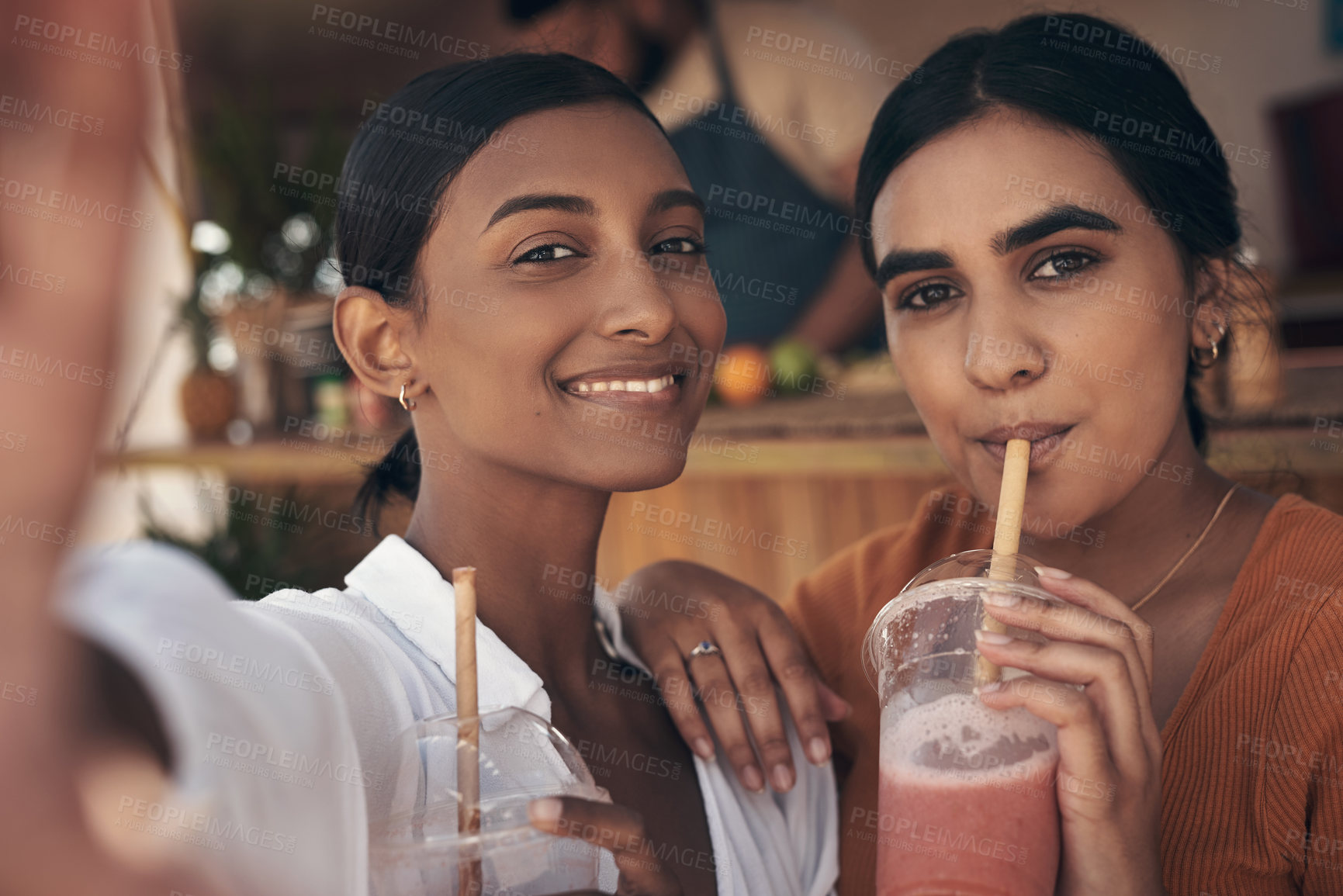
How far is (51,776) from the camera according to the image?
57cm

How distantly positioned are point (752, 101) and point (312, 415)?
249cm

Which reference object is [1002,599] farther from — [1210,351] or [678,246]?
[1210,351]

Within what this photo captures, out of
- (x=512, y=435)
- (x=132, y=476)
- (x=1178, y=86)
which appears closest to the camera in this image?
(x=512, y=435)

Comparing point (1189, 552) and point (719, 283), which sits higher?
point (719, 283)

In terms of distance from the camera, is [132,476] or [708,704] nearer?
[708,704]

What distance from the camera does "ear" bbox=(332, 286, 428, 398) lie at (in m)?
1.50

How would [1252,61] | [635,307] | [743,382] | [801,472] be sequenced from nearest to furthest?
[635,307] < [801,472] < [743,382] < [1252,61]

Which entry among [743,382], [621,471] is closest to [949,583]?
[621,471]

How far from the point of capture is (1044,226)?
1513mm

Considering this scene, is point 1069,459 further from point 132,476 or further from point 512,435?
point 132,476

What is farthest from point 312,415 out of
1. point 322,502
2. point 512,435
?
point 512,435

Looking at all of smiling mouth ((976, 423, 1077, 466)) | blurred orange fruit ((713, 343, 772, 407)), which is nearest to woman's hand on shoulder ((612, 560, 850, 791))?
smiling mouth ((976, 423, 1077, 466))

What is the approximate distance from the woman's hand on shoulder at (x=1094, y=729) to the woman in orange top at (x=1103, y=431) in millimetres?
53

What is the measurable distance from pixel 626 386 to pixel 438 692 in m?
0.46
